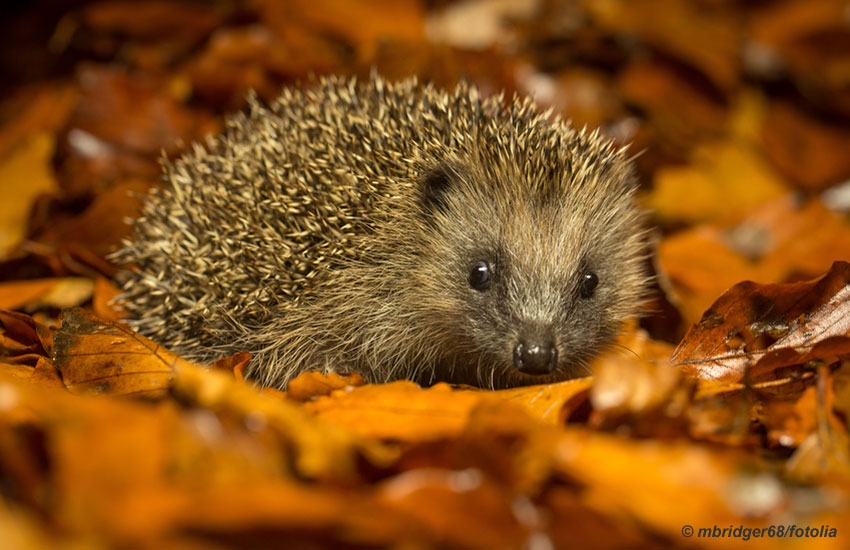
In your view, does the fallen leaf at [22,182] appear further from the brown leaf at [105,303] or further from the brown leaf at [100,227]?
the brown leaf at [105,303]

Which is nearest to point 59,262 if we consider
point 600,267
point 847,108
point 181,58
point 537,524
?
point 181,58

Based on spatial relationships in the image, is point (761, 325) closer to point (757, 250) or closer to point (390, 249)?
point (390, 249)

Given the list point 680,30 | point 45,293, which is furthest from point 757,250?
point 45,293

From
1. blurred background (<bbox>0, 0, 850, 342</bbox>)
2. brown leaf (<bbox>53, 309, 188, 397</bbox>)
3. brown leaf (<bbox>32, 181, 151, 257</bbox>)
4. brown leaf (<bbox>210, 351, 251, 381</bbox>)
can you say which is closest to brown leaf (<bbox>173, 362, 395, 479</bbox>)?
brown leaf (<bbox>53, 309, 188, 397</bbox>)

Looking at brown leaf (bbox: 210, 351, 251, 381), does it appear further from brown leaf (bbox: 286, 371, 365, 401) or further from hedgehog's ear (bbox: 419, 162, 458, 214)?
hedgehog's ear (bbox: 419, 162, 458, 214)

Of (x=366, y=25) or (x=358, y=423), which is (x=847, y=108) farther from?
(x=358, y=423)

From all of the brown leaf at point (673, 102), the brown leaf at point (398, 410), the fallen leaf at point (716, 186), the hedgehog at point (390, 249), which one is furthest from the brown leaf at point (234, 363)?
the brown leaf at point (673, 102)
